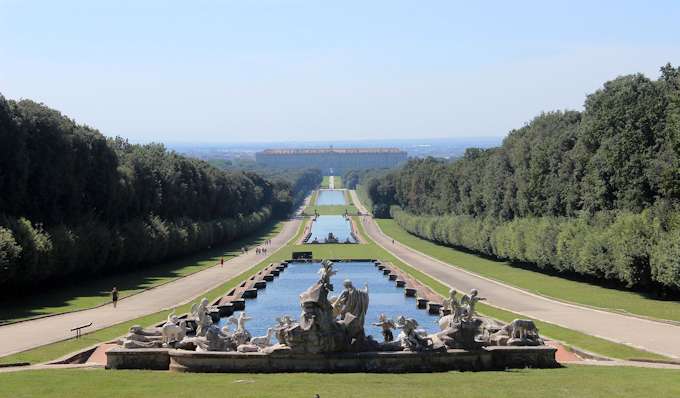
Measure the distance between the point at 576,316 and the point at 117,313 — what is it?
2015 centimetres

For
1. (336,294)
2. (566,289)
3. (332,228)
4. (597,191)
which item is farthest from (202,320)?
(332,228)

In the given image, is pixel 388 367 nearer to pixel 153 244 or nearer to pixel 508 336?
pixel 508 336

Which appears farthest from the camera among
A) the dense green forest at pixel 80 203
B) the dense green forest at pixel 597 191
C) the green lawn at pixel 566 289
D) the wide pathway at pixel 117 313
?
the dense green forest at pixel 80 203

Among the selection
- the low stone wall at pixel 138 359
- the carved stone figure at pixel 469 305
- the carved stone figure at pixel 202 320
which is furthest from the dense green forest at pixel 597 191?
the low stone wall at pixel 138 359

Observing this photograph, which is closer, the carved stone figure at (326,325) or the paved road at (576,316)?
the carved stone figure at (326,325)

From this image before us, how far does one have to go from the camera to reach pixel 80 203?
69.8 m

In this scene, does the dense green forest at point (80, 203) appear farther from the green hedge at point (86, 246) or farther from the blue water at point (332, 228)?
the blue water at point (332, 228)

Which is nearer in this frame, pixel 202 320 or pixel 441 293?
pixel 202 320

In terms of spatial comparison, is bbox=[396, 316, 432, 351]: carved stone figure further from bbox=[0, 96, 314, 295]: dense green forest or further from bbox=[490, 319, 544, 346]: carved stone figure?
bbox=[0, 96, 314, 295]: dense green forest

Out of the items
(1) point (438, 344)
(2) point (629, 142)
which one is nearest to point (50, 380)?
(1) point (438, 344)

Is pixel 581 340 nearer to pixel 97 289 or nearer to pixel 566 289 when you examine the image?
pixel 566 289

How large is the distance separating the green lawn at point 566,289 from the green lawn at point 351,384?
1835 centimetres

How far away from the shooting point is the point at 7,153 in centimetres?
5944

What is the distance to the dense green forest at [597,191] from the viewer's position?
55031 mm
